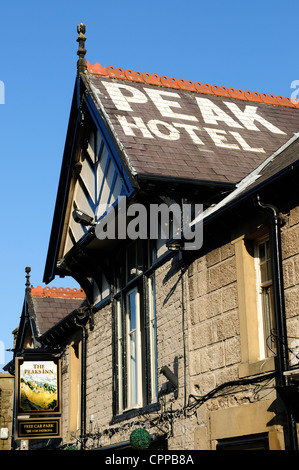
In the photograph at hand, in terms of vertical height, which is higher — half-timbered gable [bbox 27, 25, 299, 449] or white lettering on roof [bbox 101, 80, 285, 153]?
white lettering on roof [bbox 101, 80, 285, 153]

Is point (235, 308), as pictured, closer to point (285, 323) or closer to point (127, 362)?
point (285, 323)

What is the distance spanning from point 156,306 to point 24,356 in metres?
6.64

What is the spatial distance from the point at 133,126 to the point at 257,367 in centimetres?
614

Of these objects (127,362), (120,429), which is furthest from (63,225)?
(120,429)

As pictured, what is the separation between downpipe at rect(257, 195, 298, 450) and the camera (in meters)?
9.37

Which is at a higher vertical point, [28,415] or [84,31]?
[84,31]

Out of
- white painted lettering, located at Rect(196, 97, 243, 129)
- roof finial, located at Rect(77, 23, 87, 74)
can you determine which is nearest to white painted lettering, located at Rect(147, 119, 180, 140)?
white painted lettering, located at Rect(196, 97, 243, 129)

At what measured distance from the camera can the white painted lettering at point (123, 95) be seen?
15461mm

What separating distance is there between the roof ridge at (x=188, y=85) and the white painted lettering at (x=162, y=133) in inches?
86.5

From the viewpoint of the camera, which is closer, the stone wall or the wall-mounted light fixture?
the stone wall

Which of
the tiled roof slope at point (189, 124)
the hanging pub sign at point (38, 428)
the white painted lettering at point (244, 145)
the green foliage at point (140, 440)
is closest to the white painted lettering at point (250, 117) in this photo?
the tiled roof slope at point (189, 124)

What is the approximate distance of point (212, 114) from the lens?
16.2 metres

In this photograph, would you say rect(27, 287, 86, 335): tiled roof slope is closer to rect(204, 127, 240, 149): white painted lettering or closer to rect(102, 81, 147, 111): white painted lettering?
rect(102, 81, 147, 111): white painted lettering

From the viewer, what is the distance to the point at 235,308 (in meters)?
11.1
